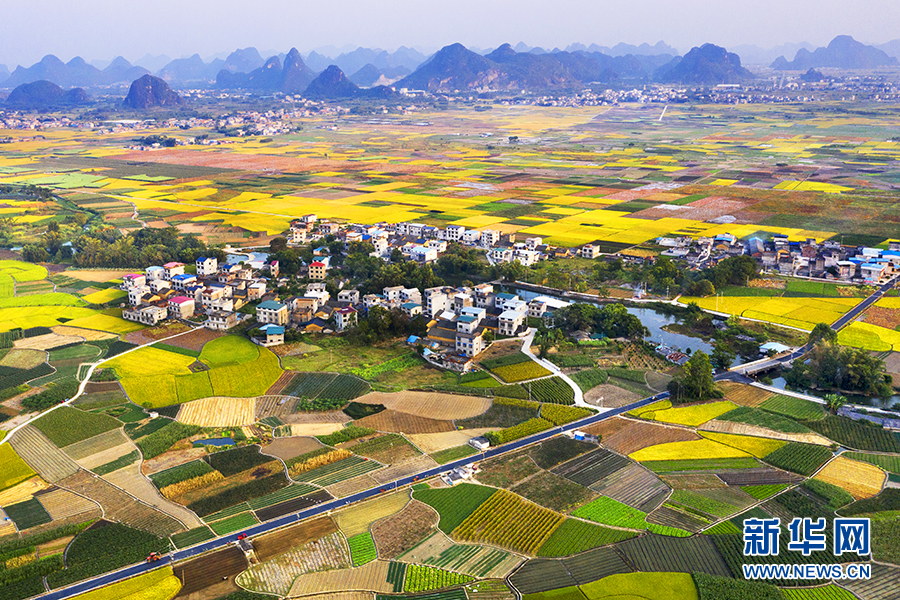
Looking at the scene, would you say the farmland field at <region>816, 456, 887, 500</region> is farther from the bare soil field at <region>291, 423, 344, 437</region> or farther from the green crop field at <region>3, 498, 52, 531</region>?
the green crop field at <region>3, 498, 52, 531</region>

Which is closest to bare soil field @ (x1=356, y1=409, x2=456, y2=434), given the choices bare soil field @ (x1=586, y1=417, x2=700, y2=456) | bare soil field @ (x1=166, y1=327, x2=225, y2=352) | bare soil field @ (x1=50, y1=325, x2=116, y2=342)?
bare soil field @ (x1=586, y1=417, x2=700, y2=456)

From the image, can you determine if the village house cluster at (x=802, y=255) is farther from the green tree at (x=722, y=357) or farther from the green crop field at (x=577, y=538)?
the green crop field at (x=577, y=538)

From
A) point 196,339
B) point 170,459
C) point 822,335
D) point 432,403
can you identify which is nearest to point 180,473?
point 170,459

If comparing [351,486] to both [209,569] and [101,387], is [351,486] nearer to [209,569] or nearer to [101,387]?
[209,569]

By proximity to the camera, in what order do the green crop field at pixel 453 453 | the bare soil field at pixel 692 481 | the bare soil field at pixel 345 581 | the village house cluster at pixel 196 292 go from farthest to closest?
the village house cluster at pixel 196 292
the green crop field at pixel 453 453
the bare soil field at pixel 692 481
the bare soil field at pixel 345 581

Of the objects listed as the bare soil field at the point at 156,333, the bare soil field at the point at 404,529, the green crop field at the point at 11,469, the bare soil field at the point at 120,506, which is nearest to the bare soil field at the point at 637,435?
the bare soil field at the point at 404,529

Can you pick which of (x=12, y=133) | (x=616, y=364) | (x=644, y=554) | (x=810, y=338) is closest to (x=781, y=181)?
(x=810, y=338)
